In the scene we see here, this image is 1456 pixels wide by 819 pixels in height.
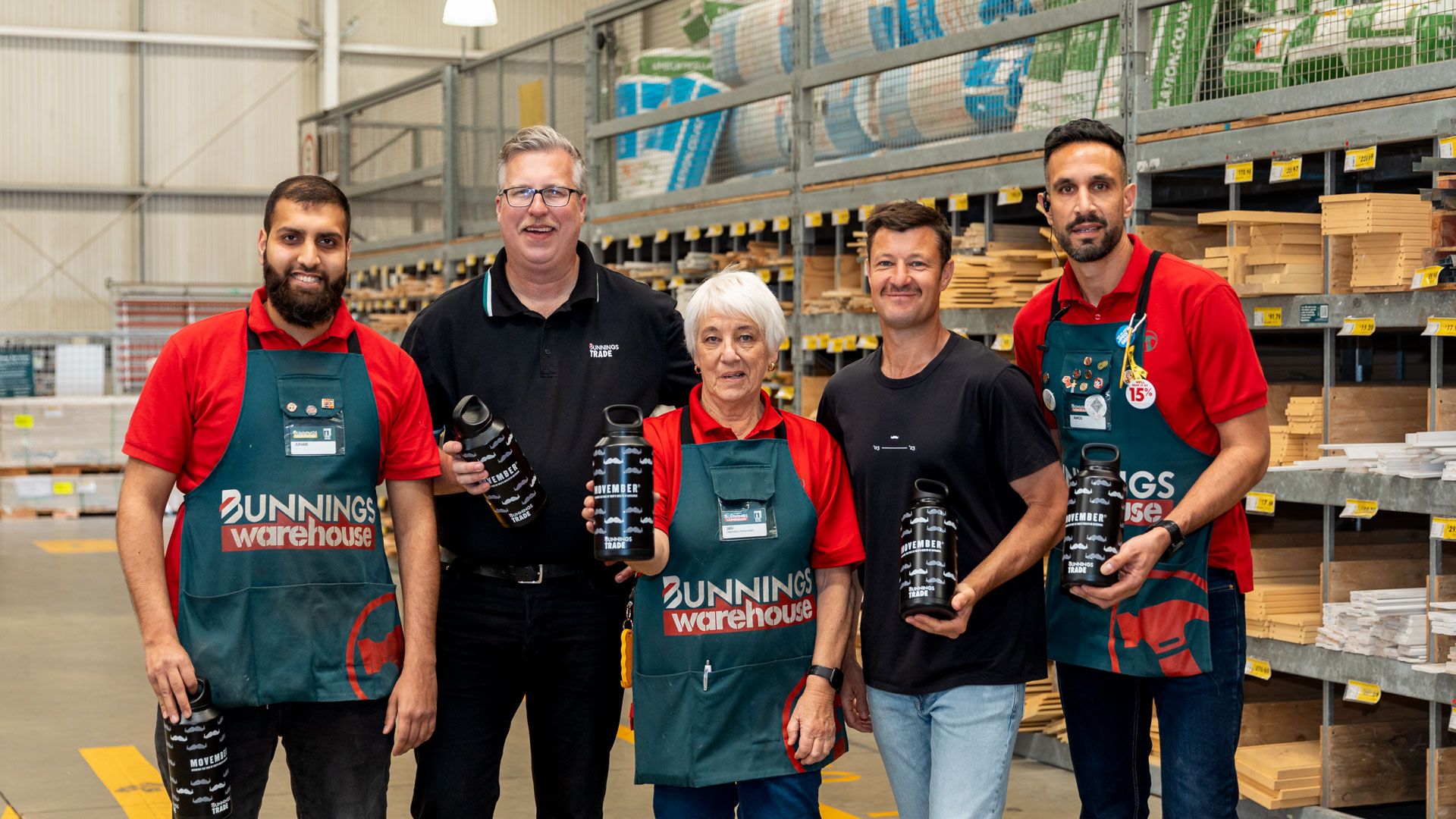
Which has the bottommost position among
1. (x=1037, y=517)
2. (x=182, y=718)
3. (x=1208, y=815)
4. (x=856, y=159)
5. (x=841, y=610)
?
(x=1208, y=815)

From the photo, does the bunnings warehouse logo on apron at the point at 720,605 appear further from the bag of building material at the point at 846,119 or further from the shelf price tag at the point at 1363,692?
the bag of building material at the point at 846,119

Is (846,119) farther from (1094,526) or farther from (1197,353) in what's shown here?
(1094,526)

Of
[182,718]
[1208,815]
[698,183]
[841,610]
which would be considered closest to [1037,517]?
[841,610]

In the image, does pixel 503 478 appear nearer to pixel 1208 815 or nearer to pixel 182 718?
pixel 182 718

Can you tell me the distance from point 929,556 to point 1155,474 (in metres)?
0.70

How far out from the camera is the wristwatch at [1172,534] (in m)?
3.19

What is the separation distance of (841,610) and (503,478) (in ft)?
2.57

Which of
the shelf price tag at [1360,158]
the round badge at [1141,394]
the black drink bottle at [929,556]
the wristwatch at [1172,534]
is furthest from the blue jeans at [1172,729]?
the shelf price tag at [1360,158]

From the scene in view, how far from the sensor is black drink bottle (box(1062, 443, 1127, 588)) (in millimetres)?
3066

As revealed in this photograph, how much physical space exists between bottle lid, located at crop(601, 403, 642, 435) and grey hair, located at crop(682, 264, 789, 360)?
7.6 inches

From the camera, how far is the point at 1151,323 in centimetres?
338

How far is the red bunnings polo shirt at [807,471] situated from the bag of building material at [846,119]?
Result: 4354 mm

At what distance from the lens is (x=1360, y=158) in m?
4.87

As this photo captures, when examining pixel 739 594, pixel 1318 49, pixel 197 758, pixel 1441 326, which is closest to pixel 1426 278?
pixel 1441 326
